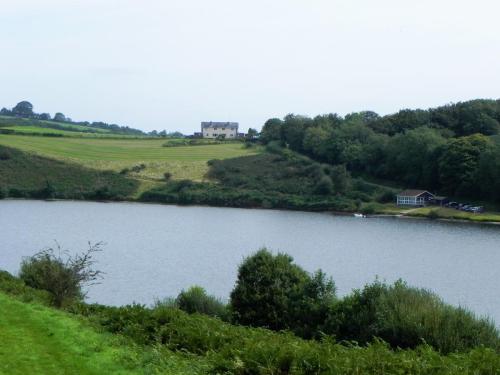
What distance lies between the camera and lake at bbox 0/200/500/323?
37.4 meters

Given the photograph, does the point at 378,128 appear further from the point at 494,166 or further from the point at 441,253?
the point at 441,253

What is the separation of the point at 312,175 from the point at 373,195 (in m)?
10.2

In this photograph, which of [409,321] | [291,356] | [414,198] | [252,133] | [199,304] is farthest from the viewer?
[252,133]

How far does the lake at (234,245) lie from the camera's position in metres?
37.4

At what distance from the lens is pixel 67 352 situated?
37.9ft

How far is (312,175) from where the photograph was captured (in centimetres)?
9444

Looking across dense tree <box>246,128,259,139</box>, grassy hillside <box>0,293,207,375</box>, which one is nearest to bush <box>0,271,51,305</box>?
grassy hillside <box>0,293,207,375</box>

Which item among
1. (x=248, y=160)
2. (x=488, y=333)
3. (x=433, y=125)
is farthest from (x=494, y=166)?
(x=488, y=333)

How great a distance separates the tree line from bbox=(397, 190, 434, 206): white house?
2.59m

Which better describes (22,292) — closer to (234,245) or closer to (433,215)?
(234,245)

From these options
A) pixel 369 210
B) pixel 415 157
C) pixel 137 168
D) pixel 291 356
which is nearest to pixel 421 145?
pixel 415 157

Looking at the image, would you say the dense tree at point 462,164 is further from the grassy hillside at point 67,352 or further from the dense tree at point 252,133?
the grassy hillside at point 67,352

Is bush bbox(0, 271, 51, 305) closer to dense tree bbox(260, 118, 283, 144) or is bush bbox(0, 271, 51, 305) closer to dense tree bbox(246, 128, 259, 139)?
dense tree bbox(260, 118, 283, 144)

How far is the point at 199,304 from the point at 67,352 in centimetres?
1309
